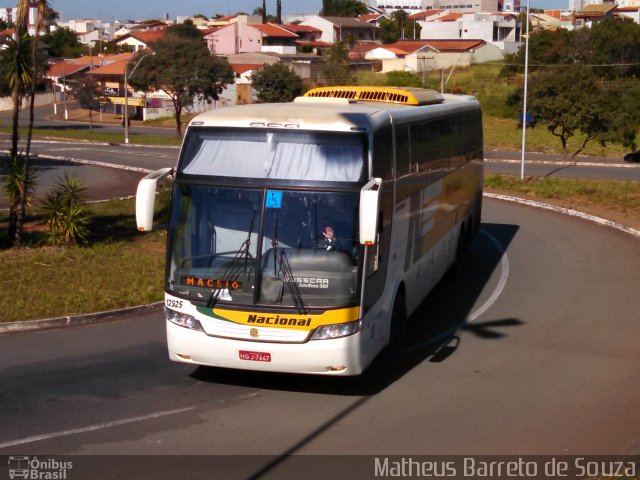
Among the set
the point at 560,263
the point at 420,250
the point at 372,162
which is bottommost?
the point at 560,263

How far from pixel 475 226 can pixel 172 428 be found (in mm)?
11853

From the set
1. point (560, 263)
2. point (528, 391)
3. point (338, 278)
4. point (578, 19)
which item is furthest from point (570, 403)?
point (578, 19)

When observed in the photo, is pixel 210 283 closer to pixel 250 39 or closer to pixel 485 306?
pixel 485 306

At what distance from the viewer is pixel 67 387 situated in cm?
963

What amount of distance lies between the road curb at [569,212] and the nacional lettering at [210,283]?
48.3ft

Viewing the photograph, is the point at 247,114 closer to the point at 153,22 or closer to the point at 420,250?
the point at 420,250

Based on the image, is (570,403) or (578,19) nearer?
(570,403)

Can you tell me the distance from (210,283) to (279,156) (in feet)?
4.83

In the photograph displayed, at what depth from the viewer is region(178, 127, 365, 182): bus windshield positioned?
9.09 metres

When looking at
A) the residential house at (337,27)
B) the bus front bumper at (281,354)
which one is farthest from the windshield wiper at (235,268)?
the residential house at (337,27)

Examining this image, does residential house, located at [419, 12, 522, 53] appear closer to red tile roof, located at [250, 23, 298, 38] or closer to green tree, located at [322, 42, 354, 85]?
red tile roof, located at [250, 23, 298, 38]

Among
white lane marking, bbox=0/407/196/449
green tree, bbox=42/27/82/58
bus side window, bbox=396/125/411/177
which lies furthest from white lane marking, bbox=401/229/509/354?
green tree, bbox=42/27/82/58

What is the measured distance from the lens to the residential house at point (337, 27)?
412 ft

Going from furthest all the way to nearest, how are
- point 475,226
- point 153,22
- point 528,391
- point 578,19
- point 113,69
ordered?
point 153,22 → point 578,19 → point 113,69 → point 475,226 → point 528,391
